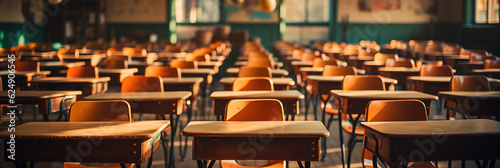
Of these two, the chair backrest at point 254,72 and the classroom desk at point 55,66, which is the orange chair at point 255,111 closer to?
the chair backrest at point 254,72

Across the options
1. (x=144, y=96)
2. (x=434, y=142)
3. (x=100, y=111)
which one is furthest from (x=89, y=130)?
(x=434, y=142)

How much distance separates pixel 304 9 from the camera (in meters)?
21.4

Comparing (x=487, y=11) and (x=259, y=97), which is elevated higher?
(x=487, y=11)

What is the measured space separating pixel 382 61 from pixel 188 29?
1427 cm

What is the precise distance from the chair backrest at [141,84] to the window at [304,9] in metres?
17.4

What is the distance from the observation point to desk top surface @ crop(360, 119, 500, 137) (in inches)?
92.4

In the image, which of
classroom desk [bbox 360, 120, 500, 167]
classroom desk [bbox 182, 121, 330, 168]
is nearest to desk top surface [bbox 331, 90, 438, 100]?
classroom desk [bbox 360, 120, 500, 167]

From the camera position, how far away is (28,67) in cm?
601

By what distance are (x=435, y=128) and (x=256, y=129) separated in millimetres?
988

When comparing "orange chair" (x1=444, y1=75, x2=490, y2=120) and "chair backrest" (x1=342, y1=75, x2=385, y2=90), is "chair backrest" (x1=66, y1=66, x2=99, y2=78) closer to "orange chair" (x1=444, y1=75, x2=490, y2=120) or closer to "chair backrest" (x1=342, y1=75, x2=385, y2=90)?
"chair backrest" (x1=342, y1=75, x2=385, y2=90)

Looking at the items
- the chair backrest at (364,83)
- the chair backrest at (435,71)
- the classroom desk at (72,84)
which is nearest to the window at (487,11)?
the chair backrest at (435,71)

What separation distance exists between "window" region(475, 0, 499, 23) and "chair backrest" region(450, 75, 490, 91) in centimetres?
1183

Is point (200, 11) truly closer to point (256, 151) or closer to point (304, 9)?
point (304, 9)

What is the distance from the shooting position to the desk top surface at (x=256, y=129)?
235cm
